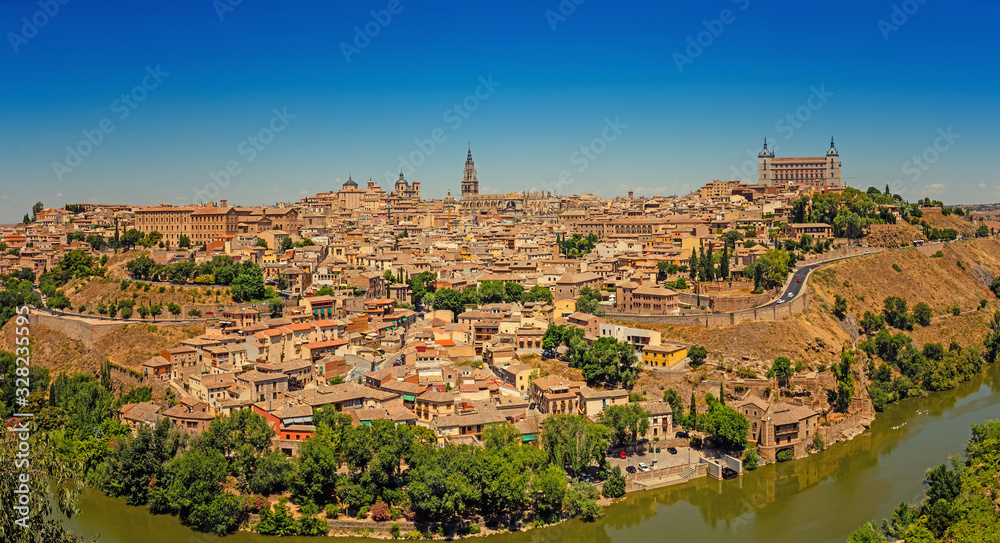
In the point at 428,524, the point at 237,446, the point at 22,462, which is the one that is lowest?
the point at 428,524

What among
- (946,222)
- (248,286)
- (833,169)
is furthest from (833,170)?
(248,286)

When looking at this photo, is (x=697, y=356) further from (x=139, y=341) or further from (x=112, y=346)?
(x=112, y=346)

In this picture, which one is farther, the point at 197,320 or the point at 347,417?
the point at 197,320

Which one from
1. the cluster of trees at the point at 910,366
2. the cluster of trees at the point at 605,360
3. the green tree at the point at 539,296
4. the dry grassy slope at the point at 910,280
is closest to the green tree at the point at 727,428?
the cluster of trees at the point at 605,360

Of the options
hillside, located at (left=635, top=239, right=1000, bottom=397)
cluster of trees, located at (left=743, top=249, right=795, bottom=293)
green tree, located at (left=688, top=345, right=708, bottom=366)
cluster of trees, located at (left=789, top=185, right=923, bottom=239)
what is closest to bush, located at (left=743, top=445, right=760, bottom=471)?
hillside, located at (left=635, top=239, right=1000, bottom=397)

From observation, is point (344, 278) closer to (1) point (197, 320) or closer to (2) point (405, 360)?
(1) point (197, 320)

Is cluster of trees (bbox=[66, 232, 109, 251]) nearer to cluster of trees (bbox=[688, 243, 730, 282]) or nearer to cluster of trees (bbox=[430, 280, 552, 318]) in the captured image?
cluster of trees (bbox=[430, 280, 552, 318])

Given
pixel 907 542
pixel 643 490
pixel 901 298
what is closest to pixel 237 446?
pixel 643 490
